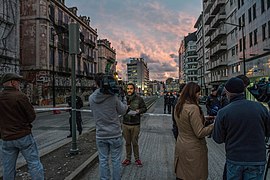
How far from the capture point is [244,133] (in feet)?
8.72

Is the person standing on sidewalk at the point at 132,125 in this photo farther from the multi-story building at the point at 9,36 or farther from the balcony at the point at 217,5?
the balcony at the point at 217,5

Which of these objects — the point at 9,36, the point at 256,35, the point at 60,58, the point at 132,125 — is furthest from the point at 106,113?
the point at 60,58

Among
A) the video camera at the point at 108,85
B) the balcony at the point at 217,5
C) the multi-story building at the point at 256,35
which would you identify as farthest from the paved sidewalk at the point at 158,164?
the balcony at the point at 217,5

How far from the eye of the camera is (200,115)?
328cm

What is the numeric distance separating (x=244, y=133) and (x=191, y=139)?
78 cm

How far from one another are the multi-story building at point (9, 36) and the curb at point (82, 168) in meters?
23.1

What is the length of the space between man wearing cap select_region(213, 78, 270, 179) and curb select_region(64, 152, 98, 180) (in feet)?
10.1

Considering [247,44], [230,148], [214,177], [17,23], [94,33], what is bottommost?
[214,177]

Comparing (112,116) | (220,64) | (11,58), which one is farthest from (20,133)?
(220,64)

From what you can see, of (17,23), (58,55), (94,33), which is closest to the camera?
(17,23)

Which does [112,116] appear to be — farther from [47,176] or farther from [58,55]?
[58,55]

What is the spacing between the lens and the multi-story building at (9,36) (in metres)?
25.9

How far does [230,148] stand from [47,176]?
3596 millimetres

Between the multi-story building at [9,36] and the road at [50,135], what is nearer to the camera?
the road at [50,135]
